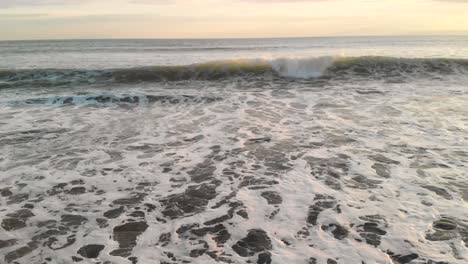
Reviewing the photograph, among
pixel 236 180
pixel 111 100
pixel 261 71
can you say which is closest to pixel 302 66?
pixel 261 71

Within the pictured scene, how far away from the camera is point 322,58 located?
20047 millimetres

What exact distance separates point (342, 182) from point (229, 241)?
2218 millimetres

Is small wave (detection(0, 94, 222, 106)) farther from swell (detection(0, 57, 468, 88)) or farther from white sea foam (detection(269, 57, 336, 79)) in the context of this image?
white sea foam (detection(269, 57, 336, 79))

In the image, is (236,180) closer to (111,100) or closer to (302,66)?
(111,100)

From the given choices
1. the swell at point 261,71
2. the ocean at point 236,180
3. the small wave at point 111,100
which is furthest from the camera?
the swell at point 261,71

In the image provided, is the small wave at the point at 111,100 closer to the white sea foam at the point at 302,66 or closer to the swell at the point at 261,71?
the swell at the point at 261,71

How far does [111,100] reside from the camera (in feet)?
41.3

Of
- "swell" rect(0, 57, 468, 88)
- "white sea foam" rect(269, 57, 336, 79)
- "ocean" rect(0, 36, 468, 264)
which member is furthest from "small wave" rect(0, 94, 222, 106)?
"white sea foam" rect(269, 57, 336, 79)

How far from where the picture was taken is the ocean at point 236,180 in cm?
373

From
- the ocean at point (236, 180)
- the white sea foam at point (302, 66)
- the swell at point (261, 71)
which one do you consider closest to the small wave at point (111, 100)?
the ocean at point (236, 180)

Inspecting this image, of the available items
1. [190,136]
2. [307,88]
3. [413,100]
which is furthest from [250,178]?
[307,88]

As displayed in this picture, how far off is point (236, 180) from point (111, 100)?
8.46 meters

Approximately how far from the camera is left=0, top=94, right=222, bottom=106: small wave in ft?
39.5

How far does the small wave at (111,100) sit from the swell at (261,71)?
469cm
